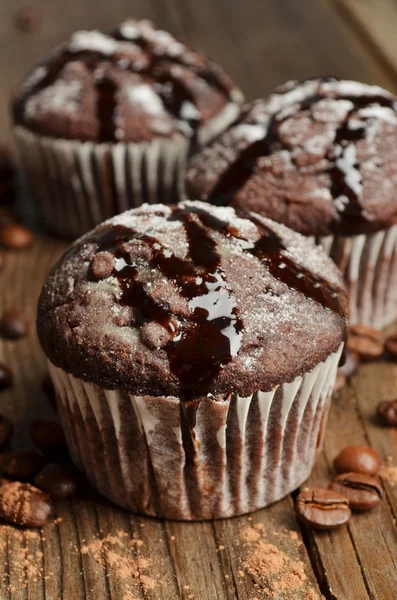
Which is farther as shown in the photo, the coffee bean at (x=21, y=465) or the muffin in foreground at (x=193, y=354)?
the coffee bean at (x=21, y=465)

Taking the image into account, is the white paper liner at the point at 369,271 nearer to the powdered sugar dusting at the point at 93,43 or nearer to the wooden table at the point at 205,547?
the wooden table at the point at 205,547

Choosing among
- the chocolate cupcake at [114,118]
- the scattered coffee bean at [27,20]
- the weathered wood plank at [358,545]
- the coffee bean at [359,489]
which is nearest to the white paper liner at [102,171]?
the chocolate cupcake at [114,118]

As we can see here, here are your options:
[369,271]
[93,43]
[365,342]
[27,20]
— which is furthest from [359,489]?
[27,20]

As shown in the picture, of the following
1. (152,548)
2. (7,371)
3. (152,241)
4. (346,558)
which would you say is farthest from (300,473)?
(7,371)

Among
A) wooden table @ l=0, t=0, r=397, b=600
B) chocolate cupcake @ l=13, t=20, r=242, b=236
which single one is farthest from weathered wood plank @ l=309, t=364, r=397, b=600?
chocolate cupcake @ l=13, t=20, r=242, b=236

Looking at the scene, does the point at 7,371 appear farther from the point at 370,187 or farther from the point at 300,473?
the point at 370,187

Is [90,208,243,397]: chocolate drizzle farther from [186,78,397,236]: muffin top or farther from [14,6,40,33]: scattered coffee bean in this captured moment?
[14,6,40,33]: scattered coffee bean
